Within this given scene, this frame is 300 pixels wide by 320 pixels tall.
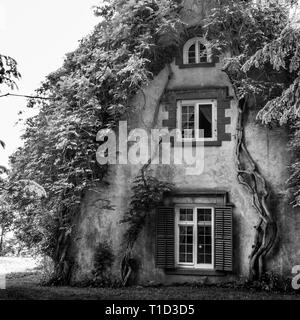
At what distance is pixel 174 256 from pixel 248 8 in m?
7.72

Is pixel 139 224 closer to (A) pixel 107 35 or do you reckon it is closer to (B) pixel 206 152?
(B) pixel 206 152

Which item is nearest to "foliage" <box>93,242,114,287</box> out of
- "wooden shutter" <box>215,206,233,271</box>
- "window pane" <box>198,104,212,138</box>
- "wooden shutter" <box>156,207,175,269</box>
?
"wooden shutter" <box>156,207,175,269</box>

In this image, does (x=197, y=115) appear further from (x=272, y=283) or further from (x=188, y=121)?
(x=272, y=283)

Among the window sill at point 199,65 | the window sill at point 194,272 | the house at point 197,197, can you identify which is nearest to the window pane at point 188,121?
the house at point 197,197

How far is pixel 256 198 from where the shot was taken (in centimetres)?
1497

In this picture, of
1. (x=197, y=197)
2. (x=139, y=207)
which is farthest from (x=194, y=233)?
(x=139, y=207)

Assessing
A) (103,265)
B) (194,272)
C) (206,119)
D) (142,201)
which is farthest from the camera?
(206,119)

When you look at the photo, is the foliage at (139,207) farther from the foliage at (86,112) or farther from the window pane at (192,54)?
the window pane at (192,54)

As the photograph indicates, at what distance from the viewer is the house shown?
49.1 feet

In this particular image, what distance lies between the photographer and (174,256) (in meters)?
15.3

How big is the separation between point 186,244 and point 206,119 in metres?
3.91

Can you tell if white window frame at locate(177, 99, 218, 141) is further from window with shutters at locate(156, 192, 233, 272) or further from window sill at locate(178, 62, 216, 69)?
window with shutters at locate(156, 192, 233, 272)

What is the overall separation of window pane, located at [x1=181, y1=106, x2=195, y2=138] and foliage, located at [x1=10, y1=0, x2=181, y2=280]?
160 cm
